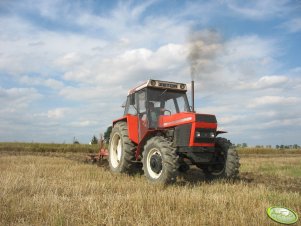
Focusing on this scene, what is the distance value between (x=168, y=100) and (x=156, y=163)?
7.20 ft

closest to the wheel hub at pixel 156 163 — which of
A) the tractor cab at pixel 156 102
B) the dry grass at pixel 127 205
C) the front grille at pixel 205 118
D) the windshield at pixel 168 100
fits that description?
the dry grass at pixel 127 205

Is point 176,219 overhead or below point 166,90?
below

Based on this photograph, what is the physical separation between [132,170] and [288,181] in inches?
177

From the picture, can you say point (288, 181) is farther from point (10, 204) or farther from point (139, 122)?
point (10, 204)

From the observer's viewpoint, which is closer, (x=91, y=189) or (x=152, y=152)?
(x=91, y=189)

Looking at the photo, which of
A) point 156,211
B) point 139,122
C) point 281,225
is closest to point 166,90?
point 139,122

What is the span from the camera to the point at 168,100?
35.3ft

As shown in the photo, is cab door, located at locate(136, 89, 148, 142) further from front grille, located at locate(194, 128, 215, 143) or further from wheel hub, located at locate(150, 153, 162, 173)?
front grille, located at locate(194, 128, 215, 143)

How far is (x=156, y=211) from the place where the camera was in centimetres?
585

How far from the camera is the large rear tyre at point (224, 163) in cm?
964

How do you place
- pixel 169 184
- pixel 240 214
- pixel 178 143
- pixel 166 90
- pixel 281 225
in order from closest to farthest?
pixel 281 225 < pixel 240 214 < pixel 169 184 < pixel 178 143 < pixel 166 90

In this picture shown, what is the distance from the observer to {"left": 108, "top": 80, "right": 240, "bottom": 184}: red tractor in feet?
30.0

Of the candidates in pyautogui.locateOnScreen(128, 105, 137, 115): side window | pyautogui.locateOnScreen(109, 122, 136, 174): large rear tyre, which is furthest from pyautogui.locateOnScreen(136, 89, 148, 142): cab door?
pyautogui.locateOnScreen(109, 122, 136, 174): large rear tyre

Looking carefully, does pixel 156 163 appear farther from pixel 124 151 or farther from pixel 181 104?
pixel 181 104
